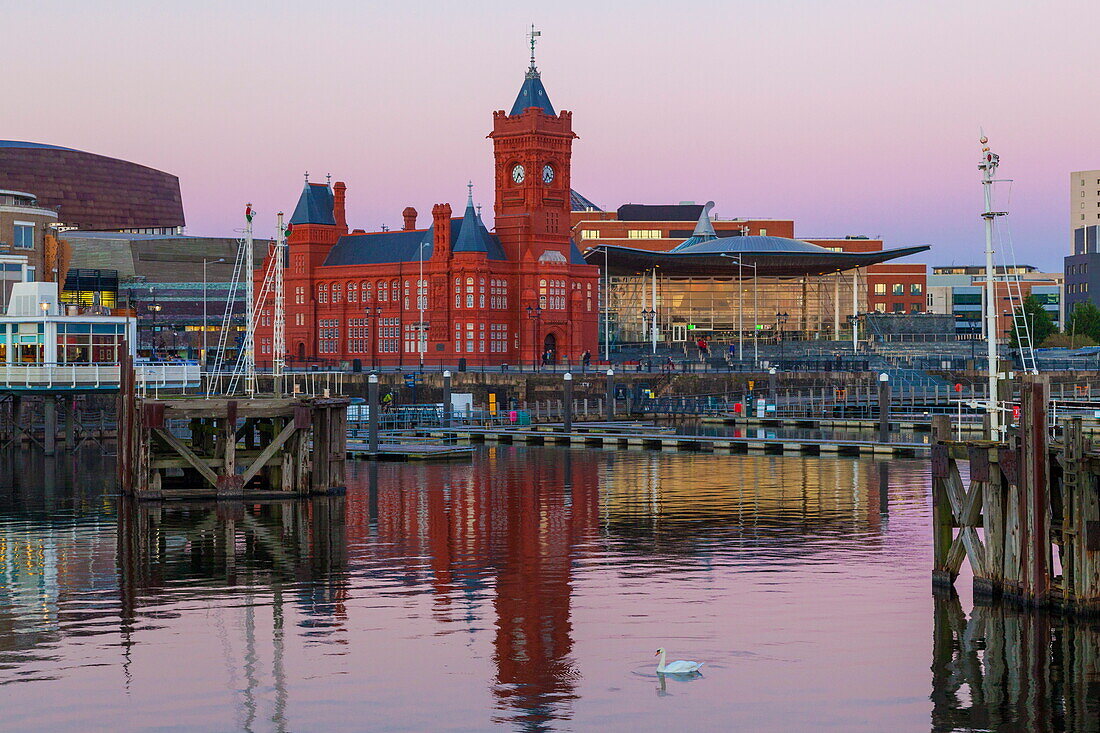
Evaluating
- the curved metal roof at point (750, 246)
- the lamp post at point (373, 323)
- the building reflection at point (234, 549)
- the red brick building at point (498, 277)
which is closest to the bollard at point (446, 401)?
the red brick building at point (498, 277)

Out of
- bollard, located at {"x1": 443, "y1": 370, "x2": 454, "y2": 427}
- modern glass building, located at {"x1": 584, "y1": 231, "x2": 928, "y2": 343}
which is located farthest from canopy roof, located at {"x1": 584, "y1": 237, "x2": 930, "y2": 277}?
bollard, located at {"x1": 443, "y1": 370, "x2": 454, "y2": 427}

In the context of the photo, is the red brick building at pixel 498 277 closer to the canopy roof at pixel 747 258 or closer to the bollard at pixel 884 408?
the canopy roof at pixel 747 258

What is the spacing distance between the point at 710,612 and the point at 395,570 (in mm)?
10300

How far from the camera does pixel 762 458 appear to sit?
78.4 meters

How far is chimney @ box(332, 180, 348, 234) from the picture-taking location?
145875 mm

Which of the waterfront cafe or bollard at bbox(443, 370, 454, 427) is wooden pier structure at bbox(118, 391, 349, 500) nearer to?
the waterfront cafe

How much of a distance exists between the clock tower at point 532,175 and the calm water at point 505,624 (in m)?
77.8

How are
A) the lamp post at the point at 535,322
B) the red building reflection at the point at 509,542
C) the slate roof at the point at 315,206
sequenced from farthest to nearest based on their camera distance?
the slate roof at the point at 315,206
the lamp post at the point at 535,322
the red building reflection at the point at 509,542

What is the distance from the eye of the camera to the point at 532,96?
134 meters

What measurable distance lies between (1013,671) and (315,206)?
122 m

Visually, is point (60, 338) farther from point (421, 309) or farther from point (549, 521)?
point (421, 309)

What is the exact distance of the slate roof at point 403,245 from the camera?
430 ft

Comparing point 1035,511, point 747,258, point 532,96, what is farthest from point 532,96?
point 1035,511

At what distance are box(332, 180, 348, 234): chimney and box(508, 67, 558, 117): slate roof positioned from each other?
69.9 ft
